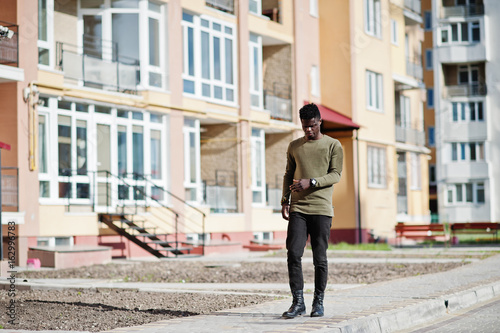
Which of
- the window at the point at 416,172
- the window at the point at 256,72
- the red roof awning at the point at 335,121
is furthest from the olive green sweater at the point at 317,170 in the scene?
the window at the point at 416,172

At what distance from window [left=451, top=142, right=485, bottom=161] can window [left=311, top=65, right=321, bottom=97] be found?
29658 millimetres

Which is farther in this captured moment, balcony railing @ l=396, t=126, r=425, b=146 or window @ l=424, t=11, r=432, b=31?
window @ l=424, t=11, r=432, b=31

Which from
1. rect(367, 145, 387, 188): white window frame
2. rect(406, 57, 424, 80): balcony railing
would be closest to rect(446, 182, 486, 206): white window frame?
rect(406, 57, 424, 80): balcony railing

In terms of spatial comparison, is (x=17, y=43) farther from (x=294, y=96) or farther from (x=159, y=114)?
(x=294, y=96)

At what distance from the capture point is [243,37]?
3139cm

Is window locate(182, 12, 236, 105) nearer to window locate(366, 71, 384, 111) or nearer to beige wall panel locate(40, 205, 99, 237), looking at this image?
beige wall panel locate(40, 205, 99, 237)

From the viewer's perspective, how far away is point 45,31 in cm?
2356

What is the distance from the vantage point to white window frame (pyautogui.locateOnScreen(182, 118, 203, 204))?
93.6 feet

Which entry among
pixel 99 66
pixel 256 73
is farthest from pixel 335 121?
pixel 99 66

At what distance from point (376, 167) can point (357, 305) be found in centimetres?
2877

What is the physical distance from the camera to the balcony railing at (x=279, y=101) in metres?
33.8

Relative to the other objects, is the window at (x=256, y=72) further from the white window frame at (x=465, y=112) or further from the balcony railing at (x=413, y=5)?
the white window frame at (x=465, y=112)

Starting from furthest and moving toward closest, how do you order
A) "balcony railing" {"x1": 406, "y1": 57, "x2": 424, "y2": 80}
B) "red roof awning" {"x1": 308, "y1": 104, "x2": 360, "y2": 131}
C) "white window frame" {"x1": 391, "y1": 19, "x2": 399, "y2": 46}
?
1. "balcony railing" {"x1": 406, "y1": 57, "x2": 424, "y2": 80}
2. "white window frame" {"x1": 391, "y1": 19, "x2": 399, "y2": 46}
3. "red roof awning" {"x1": 308, "y1": 104, "x2": 360, "y2": 131}

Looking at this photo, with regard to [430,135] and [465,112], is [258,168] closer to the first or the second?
[465,112]
